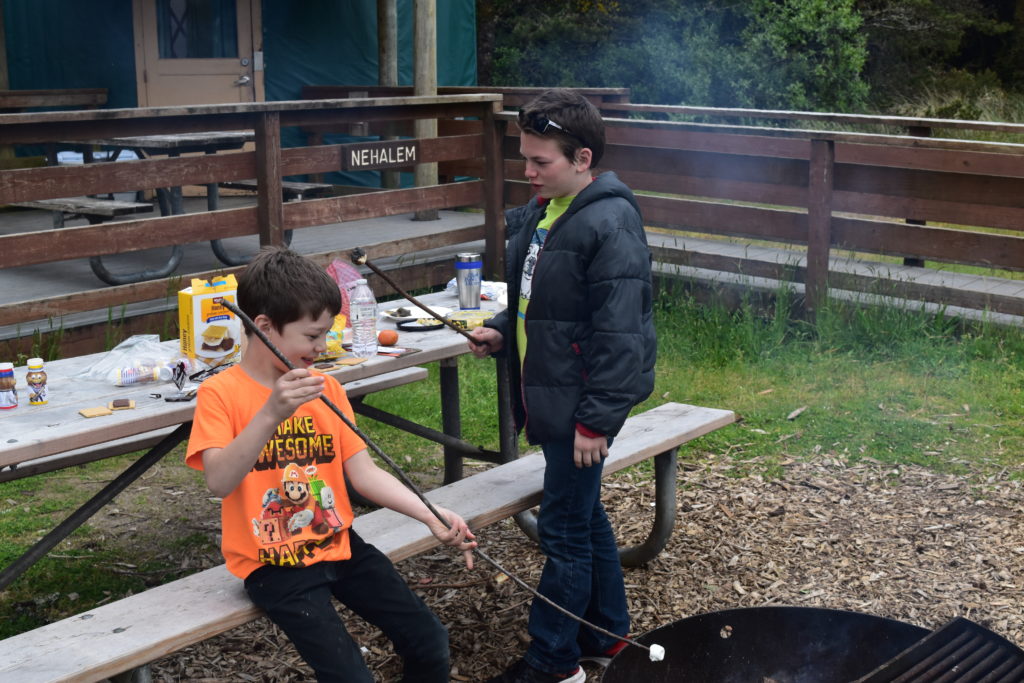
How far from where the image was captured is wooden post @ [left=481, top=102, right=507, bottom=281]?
7906mm

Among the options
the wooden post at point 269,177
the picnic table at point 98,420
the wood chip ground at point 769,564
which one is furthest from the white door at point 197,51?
the wood chip ground at point 769,564

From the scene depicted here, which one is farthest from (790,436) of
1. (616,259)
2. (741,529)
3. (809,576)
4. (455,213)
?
(455,213)

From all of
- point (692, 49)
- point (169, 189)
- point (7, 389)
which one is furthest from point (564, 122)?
point (692, 49)

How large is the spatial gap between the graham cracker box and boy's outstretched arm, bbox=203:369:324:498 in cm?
103

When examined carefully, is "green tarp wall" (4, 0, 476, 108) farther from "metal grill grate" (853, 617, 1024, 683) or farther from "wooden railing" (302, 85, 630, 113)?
"metal grill grate" (853, 617, 1024, 683)

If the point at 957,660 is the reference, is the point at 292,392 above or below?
above

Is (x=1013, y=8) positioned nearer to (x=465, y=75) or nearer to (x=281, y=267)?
(x=465, y=75)

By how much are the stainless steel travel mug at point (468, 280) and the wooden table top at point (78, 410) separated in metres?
0.52

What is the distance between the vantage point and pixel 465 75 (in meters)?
14.1

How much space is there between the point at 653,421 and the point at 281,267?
2105 millimetres

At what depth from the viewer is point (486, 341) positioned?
12.1 feet

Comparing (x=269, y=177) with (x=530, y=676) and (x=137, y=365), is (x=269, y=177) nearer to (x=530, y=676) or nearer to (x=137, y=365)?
(x=137, y=365)

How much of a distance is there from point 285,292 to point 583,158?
100 cm

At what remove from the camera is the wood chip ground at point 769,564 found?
3.85 meters
